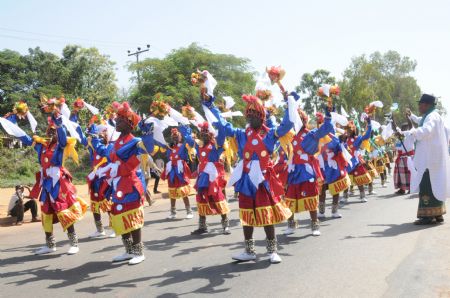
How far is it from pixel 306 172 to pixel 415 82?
5988cm

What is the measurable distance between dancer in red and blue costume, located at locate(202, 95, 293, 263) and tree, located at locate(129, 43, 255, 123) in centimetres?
1858

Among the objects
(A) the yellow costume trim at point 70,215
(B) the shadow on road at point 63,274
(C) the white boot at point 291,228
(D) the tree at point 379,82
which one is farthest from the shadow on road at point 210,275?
(D) the tree at point 379,82

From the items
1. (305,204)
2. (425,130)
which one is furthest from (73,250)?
(425,130)

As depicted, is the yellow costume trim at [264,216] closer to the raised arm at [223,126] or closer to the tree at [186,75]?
the raised arm at [223,126]

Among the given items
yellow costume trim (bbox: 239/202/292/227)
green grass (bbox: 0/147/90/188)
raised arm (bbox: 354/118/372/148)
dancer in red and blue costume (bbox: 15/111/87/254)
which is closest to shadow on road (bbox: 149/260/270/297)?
yellow costume trim (bbox: 239/202/292/227)

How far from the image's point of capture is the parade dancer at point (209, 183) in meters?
8.24

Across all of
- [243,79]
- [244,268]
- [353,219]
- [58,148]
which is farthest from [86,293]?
[243,79]

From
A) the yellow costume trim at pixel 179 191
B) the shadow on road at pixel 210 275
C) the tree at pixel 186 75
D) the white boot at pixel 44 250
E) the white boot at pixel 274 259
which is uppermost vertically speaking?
the tree at pixel 186 75

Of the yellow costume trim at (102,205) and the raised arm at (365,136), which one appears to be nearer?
the yellow costume trim at (102,205)

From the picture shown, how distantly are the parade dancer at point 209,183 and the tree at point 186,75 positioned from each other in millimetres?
16044

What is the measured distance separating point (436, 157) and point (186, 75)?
66.8ft

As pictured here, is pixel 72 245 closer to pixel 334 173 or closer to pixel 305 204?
pixel 305 204

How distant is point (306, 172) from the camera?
7582 millimetres

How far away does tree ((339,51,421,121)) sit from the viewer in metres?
41.4
